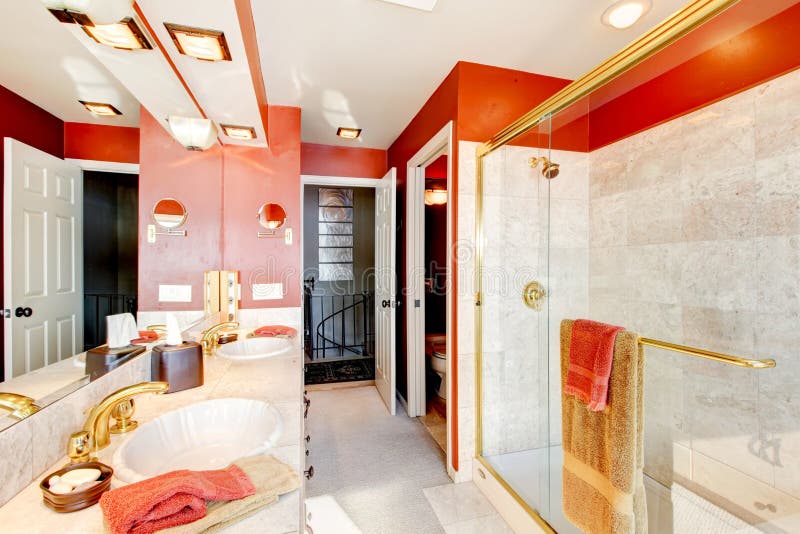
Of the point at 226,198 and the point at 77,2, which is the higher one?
the point at 77,2

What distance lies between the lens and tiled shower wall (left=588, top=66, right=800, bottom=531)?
1363mm

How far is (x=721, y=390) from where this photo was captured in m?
1.57

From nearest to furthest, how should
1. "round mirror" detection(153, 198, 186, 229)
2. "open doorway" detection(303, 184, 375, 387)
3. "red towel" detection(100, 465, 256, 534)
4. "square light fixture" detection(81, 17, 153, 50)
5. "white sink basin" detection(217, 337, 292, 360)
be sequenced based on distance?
"red towel" detection(100, 465, 256, 534) → "square light fixture" detection(81, 17, 153, 50) → "round mirror" detection(153, 198, 186, 229) → "white sink basin" detection(217, 337, 292, 360) → "open doorway" detection(303, 184, 375, 387)

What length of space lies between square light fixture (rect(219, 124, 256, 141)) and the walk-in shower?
1.45 m

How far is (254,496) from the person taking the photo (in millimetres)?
651

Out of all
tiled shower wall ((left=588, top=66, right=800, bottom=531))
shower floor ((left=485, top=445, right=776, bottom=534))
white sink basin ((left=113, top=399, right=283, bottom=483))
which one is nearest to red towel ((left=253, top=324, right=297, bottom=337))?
white sink basin ((left=113, top=399, right=283, bottom=483))

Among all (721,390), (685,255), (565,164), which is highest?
(565,164)

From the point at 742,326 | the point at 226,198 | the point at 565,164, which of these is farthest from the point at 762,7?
the point at 226,198

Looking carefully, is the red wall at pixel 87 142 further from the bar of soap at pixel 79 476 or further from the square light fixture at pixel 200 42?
the bar of soap at pixel 79 476

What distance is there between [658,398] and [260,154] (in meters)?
2.89

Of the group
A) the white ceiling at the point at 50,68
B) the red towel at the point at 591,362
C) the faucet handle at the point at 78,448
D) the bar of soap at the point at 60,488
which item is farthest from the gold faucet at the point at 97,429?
the red towel at the point at 591,362

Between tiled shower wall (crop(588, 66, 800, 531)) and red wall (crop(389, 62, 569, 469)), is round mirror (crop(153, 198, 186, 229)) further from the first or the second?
tiled shower wall (crop(588, 66, 800, 531))

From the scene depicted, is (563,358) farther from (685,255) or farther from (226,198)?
(226,198)

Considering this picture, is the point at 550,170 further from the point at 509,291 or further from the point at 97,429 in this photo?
the point at 97,429
